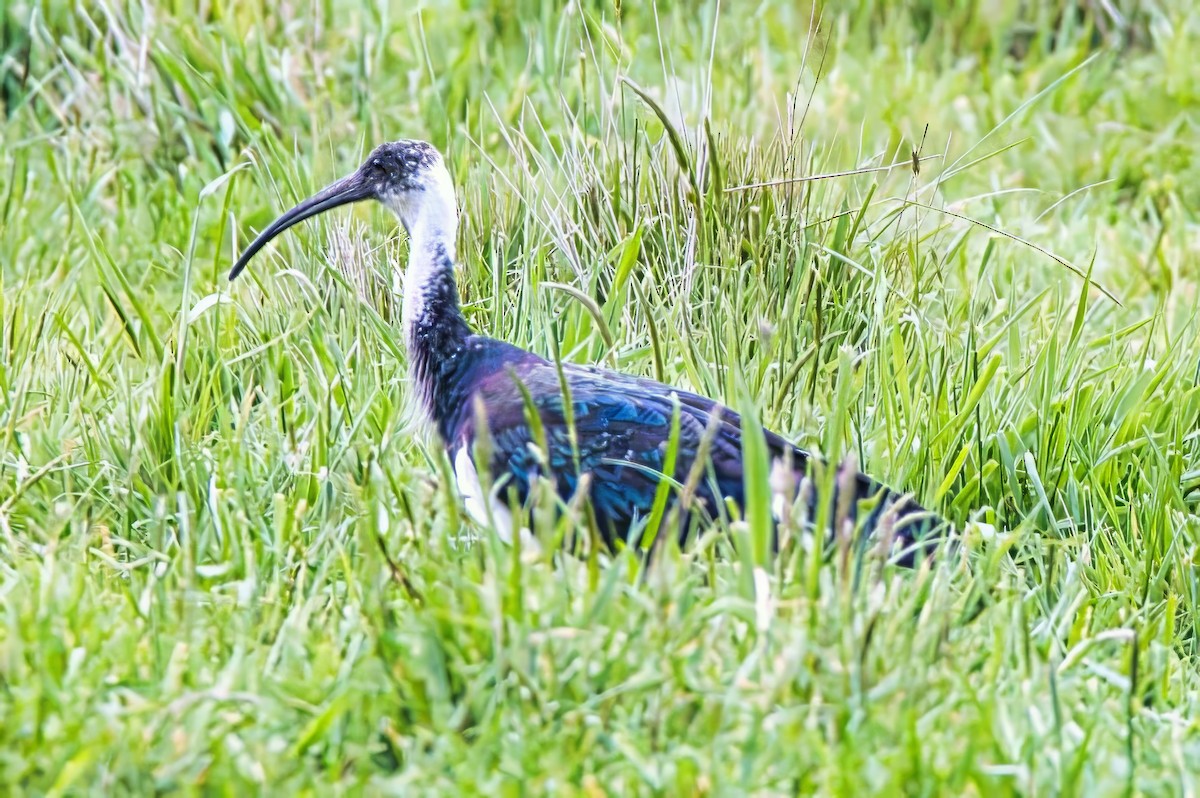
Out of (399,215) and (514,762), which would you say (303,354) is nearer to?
Result: (399,215)

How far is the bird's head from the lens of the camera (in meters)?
3.86

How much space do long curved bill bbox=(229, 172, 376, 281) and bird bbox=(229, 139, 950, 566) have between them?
0.82 feet

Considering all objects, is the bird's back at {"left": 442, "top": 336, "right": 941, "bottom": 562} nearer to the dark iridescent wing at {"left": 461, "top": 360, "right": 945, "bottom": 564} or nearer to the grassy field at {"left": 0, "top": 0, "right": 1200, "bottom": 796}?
the dark iridescent wing at {"left": 461, "top": 360, "right": 945, "bottom": 564}

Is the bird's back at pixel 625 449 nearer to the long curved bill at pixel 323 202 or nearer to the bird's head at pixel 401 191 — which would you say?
the bird's head at pixel 401 191

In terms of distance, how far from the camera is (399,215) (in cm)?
399

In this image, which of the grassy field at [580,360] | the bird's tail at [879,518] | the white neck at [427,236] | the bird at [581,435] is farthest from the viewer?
the white neck at [427,236]

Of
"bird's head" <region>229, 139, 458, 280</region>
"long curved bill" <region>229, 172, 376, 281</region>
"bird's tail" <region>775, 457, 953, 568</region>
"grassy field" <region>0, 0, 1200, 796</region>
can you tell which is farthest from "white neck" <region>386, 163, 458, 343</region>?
"bird's tail" <region>775, 457, 953, 568</region>

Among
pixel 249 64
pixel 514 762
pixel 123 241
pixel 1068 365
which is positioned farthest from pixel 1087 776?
pixel 249 64

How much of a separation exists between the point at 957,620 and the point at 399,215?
1.77 meters

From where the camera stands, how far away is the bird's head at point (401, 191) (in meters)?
3.86

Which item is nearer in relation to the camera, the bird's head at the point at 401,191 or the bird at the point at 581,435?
the bird at the point at 581,435

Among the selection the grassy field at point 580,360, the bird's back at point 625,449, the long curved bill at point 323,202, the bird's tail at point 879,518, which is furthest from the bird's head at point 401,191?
the bird's tail at point 879,518

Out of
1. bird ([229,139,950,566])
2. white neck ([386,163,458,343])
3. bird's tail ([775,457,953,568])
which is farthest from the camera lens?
white neck ([386,163,458,343])

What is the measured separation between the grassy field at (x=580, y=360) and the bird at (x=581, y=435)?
113 millimetres
